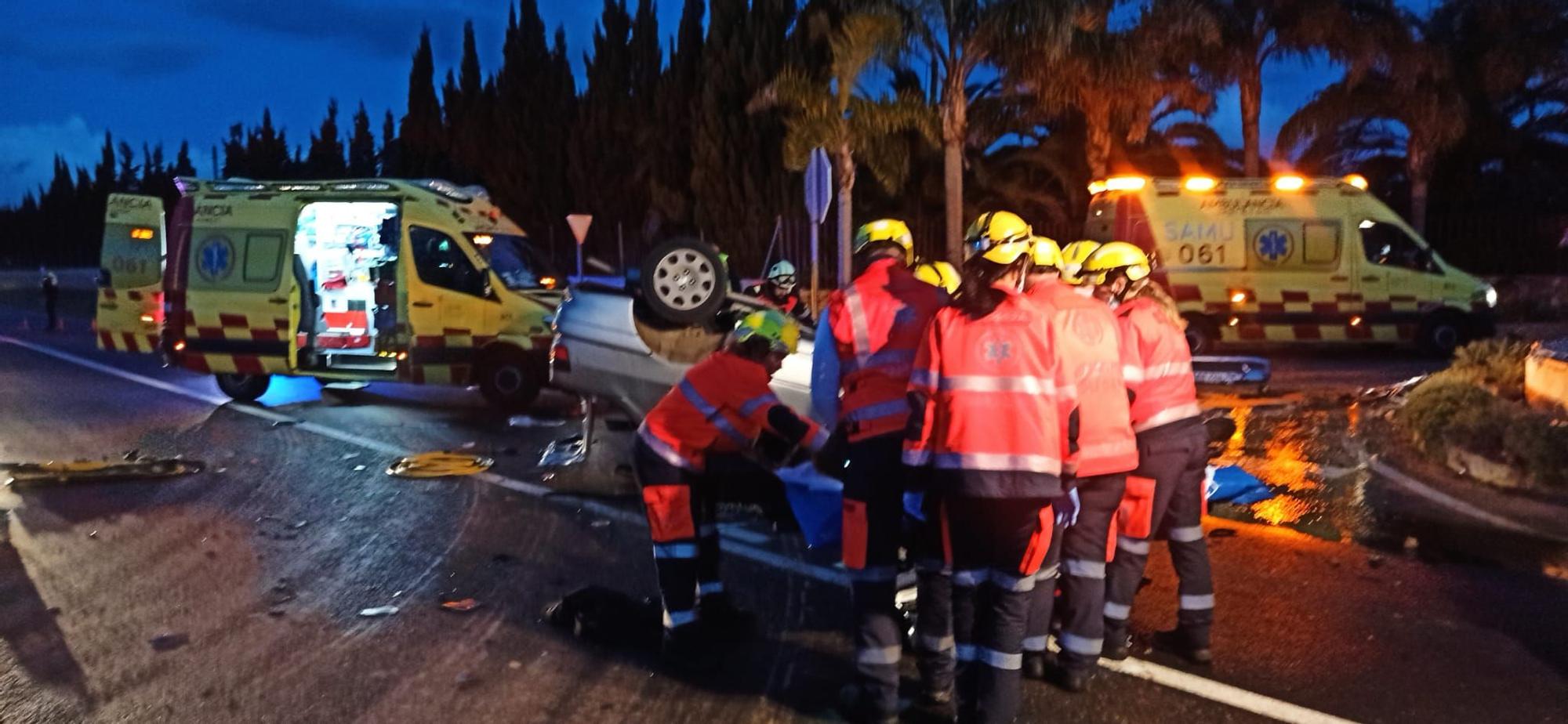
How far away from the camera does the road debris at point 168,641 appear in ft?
18.8

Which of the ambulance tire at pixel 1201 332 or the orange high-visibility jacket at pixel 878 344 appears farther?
the ambulance tire at pixel 1201 332

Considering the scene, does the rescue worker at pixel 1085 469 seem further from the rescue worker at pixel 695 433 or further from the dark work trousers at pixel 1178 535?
the rescue worker at pixel 695 433

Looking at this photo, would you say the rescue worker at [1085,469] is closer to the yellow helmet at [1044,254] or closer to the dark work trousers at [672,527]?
the yellow helmet at [1044,254]

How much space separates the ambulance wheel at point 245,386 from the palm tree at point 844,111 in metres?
7.82

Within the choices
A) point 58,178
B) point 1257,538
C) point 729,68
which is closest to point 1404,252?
point 1257,538

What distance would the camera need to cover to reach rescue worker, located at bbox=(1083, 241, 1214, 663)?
17.0ft

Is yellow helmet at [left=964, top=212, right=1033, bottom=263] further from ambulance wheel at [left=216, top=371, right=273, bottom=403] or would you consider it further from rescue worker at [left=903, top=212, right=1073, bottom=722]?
ambulance wheel at [left=216, top=371, right=273, bottom=403]

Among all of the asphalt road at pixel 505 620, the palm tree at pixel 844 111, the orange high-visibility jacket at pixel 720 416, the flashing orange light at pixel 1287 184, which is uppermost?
the palm tree at pixel 844 111

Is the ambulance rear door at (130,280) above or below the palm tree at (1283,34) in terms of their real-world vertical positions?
below

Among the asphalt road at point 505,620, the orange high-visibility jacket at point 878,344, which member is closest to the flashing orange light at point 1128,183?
the asphalt road at point 505,620

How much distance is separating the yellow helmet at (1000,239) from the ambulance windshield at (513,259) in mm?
9640

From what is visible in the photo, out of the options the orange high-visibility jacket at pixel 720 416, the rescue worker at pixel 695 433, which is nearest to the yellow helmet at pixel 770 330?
the rescue worker at pixel 695 433

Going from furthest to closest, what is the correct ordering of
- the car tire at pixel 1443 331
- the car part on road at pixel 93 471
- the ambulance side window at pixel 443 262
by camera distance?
1. the car tire at pixel 1443 331
2. the ambulance side window at pixel 443 262
3. the car part on road at pixel 93 471

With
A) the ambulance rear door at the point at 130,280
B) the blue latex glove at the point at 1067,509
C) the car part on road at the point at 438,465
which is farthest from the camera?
the ambulance rear door at the point at 130,280
